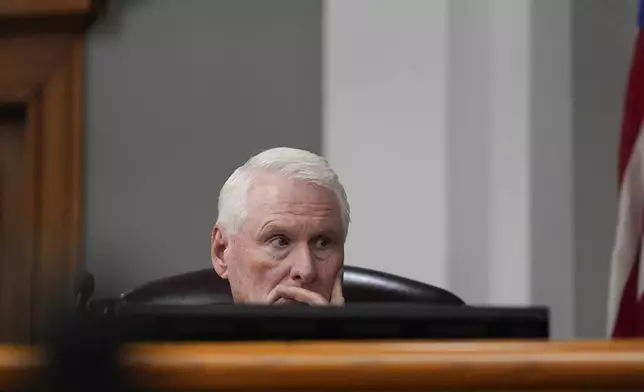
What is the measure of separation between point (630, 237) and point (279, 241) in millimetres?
791

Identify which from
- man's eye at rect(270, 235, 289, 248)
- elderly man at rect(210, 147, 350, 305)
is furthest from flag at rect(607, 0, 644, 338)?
man's eye at rect(270, 235, 289, 248)

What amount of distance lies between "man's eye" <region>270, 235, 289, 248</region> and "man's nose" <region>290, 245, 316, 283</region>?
4 centimetres

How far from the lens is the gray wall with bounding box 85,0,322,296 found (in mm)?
2340

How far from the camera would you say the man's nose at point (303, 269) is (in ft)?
4.86

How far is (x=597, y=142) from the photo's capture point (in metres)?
→ 2.16

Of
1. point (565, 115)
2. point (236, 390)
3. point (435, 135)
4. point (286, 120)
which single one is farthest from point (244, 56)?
point (236, 390)

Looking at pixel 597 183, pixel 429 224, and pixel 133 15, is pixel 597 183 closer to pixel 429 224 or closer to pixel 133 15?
pixel 429 224

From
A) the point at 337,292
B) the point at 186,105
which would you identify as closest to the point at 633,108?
the point at 337,292

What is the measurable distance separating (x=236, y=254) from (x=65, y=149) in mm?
1006

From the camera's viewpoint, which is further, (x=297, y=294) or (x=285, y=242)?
(x=285, y=242)

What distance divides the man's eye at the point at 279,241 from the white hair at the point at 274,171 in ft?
0.24

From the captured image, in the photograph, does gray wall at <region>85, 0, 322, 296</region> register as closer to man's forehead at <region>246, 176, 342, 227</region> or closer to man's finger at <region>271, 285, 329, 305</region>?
man's forehead at <region>246, 176, 342, 227</region>

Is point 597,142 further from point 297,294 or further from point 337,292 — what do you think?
point 297,294

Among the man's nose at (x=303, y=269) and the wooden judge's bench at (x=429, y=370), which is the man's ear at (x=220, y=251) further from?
the wooden judge's bench at (x=429, y=370)
